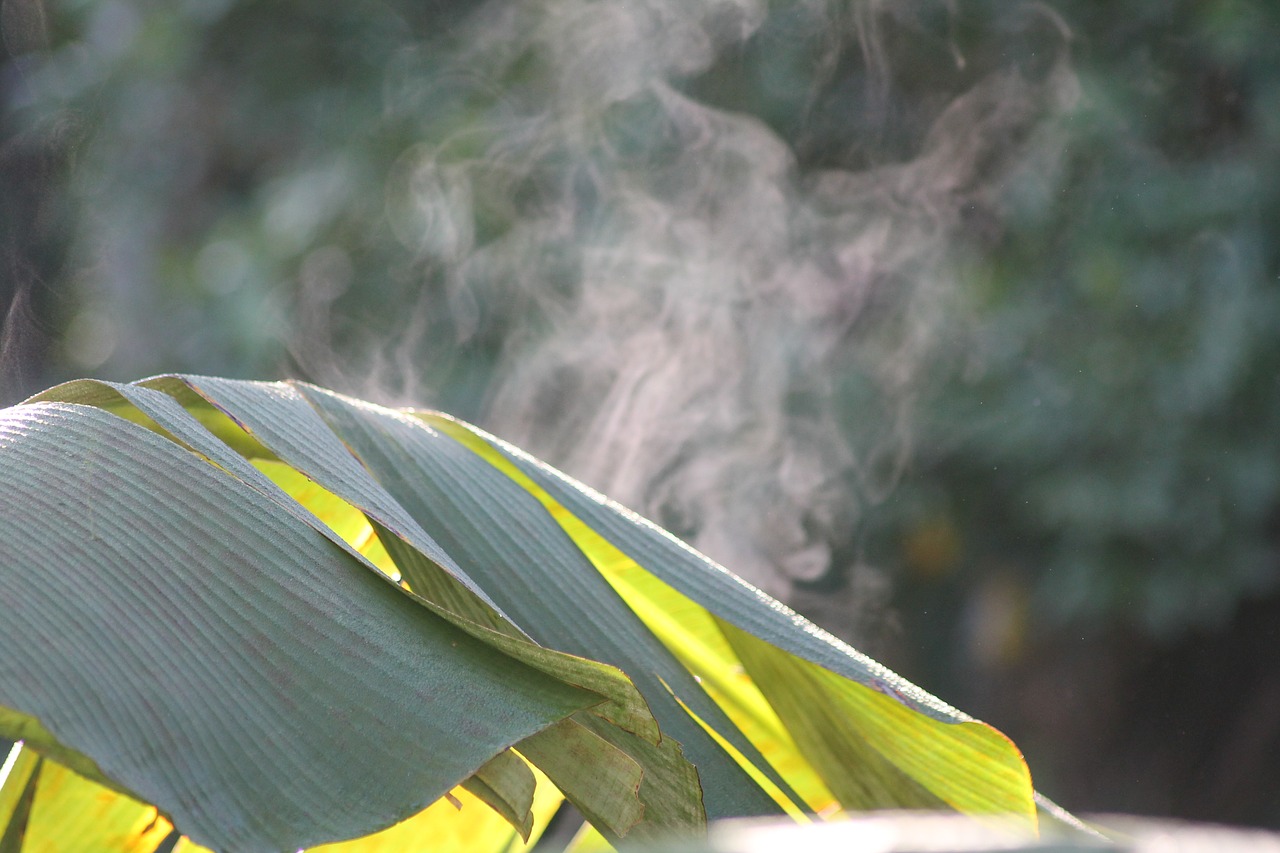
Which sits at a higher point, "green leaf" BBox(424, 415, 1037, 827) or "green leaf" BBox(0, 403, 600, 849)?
"green leaf" BBox(0, 403, 600, 849)

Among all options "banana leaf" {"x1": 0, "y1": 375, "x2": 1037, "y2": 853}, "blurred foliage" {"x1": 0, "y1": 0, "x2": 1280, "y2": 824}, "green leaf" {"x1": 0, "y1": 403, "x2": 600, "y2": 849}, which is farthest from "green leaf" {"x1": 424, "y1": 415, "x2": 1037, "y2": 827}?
"blurred foliage" {"x1": 0, "y1": 0, "x2": 1280, "y2": 824}

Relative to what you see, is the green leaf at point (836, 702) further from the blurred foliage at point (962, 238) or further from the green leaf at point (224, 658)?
the blurred foliage at point (962, 238)

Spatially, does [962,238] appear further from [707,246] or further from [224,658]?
[224,658]

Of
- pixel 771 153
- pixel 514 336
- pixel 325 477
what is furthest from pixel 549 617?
pixel 771 153

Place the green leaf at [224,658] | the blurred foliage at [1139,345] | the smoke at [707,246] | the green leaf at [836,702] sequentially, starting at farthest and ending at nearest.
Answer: the smoke at [707,246]
the blurred foliage at [1139,345]
the green leaf at [836,702]
the green leaf at [224,658]

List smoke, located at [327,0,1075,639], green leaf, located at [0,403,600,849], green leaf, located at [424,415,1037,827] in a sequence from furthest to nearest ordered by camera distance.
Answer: smoke, located at [327,0,1075,639], green leaf, located at [424,415,1037,827], green leaf, located at [0,403,600,849]

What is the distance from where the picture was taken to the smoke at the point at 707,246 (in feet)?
6.70

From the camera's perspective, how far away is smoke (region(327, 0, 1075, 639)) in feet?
6.70

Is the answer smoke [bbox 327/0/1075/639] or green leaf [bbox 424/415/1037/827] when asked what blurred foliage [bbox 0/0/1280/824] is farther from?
green leaf [bbox 424/415/1037/827]

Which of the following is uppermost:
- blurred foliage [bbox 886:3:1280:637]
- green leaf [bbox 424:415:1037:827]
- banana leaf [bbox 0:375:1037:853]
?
banana leaf [bbox 0:375:1037:853]

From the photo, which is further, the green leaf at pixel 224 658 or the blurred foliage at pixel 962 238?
the blurred foliage at pixel 962 238

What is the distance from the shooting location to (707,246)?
7.18 feet

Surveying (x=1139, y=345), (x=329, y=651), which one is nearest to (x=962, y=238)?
(x=1139, y=345)

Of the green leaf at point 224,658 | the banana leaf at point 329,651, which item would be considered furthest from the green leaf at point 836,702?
the green leaf at point 224,658
